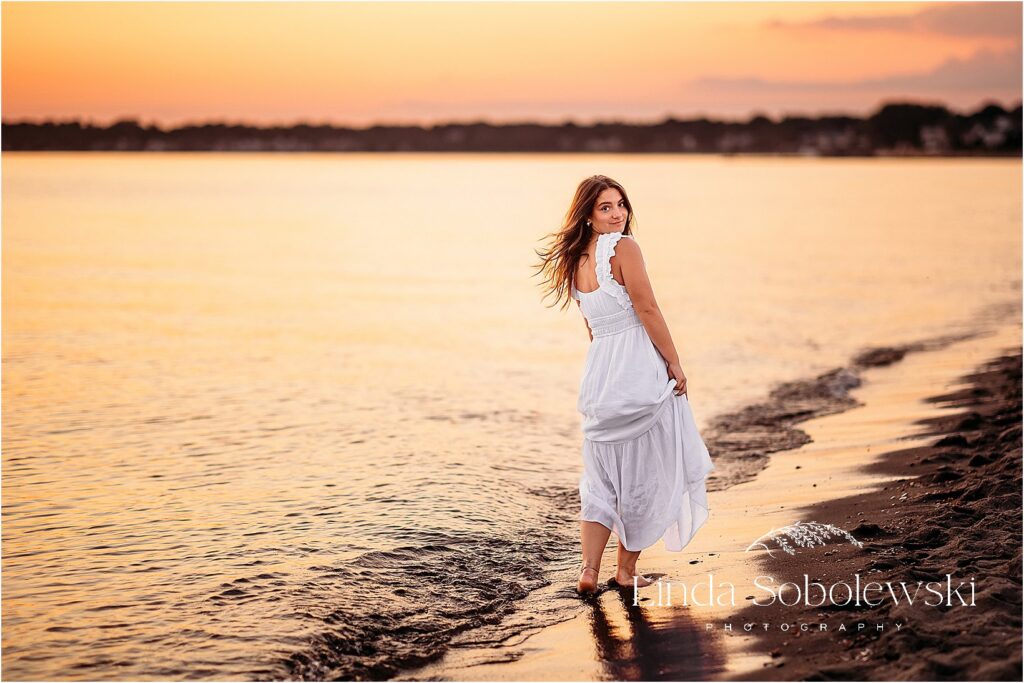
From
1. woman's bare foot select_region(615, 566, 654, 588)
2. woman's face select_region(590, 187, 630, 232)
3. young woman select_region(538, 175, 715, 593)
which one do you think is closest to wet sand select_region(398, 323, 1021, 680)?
woman's bare foot select_region(615, 566, 654, 588)

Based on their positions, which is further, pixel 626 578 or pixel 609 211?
pixel 626 578

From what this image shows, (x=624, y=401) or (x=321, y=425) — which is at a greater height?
(x=624, y=401)

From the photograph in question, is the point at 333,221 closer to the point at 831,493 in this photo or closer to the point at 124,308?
the point at 124,308

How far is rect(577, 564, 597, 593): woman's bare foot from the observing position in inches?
235

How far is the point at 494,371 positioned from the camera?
46.2 ft

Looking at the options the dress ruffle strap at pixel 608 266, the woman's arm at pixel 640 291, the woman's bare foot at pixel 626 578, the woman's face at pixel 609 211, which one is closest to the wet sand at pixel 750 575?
the woman's bare foot at pixel 626 578

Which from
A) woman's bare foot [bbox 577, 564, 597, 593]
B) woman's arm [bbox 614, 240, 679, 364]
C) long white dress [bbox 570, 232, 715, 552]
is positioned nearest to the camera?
woman's arm [bbox 614, 240, 679, 364]

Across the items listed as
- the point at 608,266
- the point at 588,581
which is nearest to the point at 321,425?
the point at 588,581

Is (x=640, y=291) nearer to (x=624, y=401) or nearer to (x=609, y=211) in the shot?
(x=609, y=211)

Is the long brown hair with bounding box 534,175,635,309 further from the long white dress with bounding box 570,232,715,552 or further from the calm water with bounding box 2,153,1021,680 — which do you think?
the calm water with bounding box 2,153,1021,680

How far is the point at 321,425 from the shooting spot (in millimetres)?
10688

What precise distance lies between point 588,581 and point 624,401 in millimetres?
1102

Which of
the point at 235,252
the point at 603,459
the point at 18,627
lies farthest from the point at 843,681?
the point at 235,252

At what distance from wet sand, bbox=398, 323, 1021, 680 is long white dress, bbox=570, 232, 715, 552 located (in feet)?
1.45
